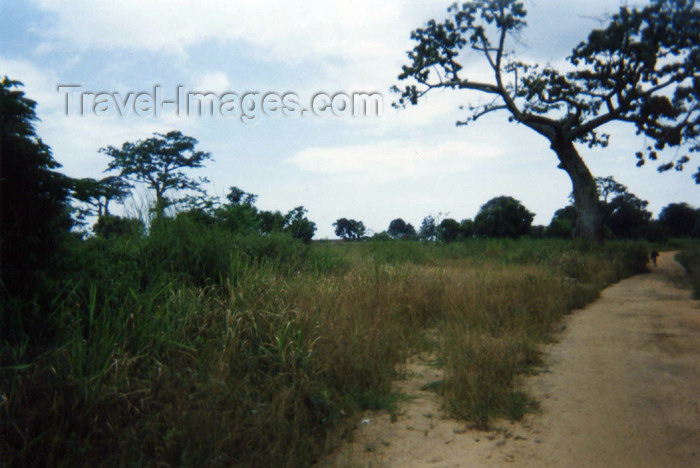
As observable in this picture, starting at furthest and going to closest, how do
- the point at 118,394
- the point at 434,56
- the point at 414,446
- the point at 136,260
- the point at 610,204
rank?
the point at 610,204
the point at 434,56
the point at 136,260
the point at 414,446
the point at 118,394

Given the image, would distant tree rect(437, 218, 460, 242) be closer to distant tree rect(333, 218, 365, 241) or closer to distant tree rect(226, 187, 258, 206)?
distant tree rect(333, 218, 365, 241)

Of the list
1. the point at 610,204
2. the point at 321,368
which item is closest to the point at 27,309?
the point at 321,368

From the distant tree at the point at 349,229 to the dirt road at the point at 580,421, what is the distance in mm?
10523

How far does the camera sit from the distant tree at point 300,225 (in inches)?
422

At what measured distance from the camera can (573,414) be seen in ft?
13.3

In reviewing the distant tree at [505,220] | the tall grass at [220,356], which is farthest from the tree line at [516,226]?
the tall grass at [220,356]

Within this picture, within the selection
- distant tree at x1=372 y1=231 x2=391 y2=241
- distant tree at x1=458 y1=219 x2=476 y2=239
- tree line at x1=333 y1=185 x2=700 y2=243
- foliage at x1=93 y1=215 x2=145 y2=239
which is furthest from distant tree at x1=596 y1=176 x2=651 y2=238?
foliage at x1=93 y1=215 x2=145 y2=239

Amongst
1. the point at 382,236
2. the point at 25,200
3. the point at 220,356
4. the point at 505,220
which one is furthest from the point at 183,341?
the point at 505,220

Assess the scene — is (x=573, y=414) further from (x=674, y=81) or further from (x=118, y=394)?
(x=674, y=81)

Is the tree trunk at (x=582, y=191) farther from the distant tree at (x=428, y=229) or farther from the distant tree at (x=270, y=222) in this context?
the distant tree at (x=270, y=222)

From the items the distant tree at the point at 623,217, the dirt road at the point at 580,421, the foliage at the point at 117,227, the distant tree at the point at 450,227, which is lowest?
the dirt road at the point at 580,421

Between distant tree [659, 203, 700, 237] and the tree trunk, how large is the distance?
5076 millimetres

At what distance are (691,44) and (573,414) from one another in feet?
56.2

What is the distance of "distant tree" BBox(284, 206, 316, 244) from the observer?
10.7m
